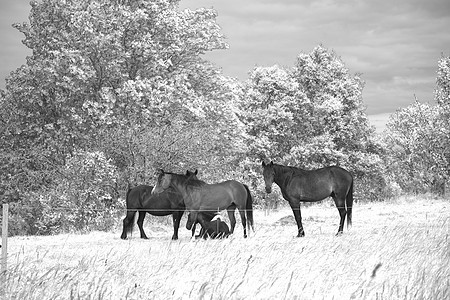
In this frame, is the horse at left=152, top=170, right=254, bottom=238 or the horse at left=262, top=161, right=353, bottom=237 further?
the horse at left=262, top=161, right=353, bottom=237

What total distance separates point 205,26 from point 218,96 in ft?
12.1

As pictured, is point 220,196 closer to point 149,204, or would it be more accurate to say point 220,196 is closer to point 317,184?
point 149,204

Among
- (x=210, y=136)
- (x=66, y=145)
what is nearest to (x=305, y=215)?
(x=210, y=136)

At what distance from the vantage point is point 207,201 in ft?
48.5

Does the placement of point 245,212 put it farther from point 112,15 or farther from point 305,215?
point 112,15

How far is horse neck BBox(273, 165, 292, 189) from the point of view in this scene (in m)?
15.9

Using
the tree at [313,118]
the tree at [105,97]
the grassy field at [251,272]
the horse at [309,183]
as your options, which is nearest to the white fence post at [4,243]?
the grassy field at [251,272]

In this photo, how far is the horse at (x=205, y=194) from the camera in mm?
14766

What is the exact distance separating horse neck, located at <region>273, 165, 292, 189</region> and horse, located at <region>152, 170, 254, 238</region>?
118 cm

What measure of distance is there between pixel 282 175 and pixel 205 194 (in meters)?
2.50

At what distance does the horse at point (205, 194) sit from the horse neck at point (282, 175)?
3.87 feet

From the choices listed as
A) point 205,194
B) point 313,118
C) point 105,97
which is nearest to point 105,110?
point 105,97

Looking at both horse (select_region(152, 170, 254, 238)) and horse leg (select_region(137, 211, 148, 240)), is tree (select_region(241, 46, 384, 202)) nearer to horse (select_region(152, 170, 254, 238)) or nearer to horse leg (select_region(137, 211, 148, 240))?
horse leg (select_region(137, 211, 148, 240))

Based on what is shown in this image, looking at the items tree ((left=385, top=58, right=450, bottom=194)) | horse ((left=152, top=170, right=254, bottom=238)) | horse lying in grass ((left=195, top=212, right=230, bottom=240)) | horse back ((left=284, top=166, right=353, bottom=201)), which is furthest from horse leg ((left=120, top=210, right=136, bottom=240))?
tree ((left=385, top=58, right=450, bottom=194))
